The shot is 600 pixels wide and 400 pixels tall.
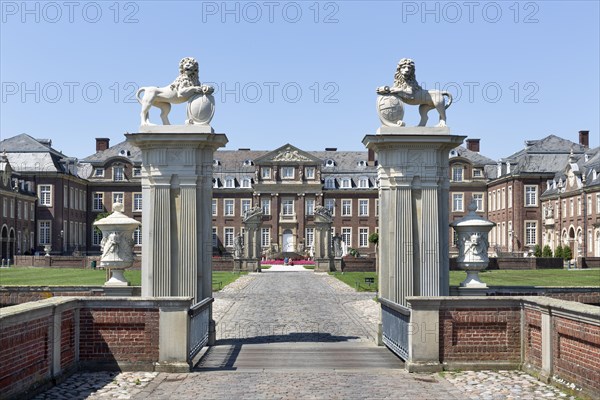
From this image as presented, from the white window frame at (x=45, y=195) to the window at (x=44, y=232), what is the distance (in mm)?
1642

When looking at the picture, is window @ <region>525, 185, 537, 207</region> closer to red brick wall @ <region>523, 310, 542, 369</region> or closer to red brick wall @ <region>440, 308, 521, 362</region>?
red brick wall @ <region>440, 308, 521, 362</region>

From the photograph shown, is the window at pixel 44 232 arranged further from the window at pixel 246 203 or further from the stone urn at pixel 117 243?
the stone urn at pixel 117 243

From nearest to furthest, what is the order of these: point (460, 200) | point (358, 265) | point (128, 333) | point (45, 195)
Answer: point (128, 333), point (358, 265), point (45, 195), point (460, 200)

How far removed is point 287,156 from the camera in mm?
74000

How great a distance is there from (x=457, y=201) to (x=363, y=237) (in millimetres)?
10081

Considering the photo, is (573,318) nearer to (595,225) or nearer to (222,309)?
(222,309)

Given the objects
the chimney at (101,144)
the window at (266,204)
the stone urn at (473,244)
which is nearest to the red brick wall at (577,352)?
the stone urn at (473,244)

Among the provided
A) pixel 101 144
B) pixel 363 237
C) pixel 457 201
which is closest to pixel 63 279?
pixel 101 144

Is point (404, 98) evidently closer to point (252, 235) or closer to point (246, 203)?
point (252, 235)

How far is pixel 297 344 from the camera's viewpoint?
45.3 feet

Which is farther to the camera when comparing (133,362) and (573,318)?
(133,362)

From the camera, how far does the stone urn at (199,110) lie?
13516mm

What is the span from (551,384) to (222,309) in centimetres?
1335

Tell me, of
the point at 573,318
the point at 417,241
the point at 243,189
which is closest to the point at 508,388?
the point at 573,318
